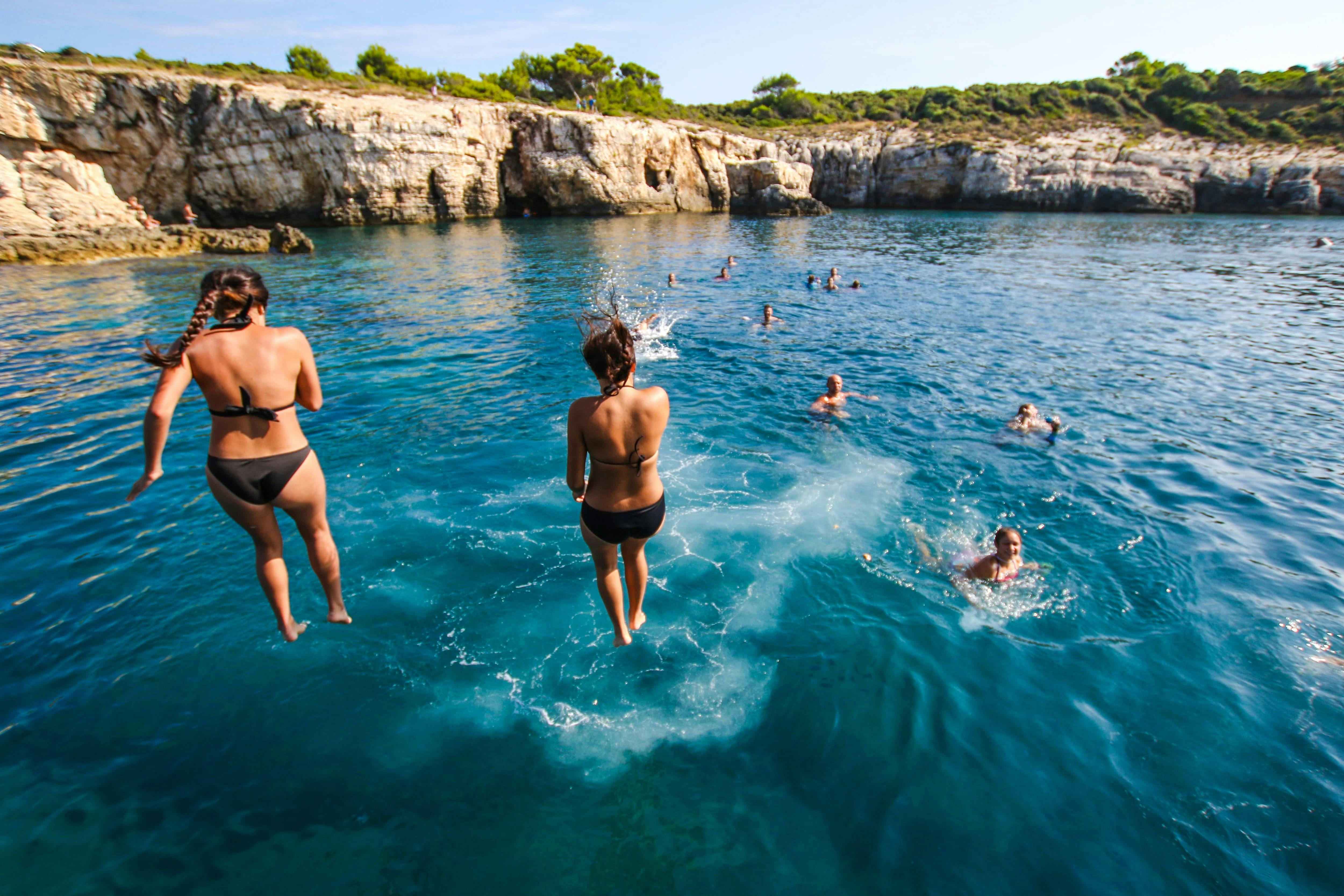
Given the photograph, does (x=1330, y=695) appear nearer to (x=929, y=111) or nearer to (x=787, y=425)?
(x=787, y=425)

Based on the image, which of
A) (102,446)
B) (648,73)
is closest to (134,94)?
(102,446)

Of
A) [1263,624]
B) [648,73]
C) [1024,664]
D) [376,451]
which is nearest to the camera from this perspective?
[1024,664]

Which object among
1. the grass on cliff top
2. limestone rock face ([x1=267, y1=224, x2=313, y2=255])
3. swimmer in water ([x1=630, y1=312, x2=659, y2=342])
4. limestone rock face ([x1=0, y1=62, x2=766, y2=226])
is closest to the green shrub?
the grass on cliff top

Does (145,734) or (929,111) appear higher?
(929,111)

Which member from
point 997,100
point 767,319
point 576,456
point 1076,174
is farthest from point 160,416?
point 997,100

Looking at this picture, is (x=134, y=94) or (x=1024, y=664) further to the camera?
(x=134, y=94)

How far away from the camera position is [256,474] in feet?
12.9

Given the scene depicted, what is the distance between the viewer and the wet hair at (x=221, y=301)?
11.6 ft

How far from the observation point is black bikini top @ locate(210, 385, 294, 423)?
3811mm

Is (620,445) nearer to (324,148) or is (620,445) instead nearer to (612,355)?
(612,355)

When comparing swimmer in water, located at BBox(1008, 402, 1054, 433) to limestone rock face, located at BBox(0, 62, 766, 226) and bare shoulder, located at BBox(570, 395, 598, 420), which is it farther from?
limestone rock face, located at BBox(0, 62, 766, 226)

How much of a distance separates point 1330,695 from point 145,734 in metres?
9.54

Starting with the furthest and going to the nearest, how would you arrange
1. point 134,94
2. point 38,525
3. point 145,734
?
point 134,94
point 38,525
point 145,734

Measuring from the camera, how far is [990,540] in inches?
281
